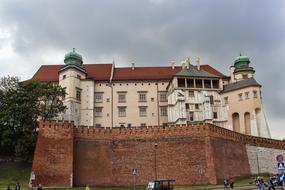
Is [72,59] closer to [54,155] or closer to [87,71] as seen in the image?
[87,71]

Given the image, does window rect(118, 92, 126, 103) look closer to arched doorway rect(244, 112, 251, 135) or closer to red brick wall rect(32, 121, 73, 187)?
arched doorway rect(244, 112, 251, 135)

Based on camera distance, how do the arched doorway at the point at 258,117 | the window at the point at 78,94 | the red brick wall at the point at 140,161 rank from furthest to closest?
the window at the point at 78,94 < the arched doorway at the point at 258,117 < the red brick wall at the point at 140,161

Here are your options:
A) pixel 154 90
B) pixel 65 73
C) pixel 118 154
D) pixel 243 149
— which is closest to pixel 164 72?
pixel 154 90

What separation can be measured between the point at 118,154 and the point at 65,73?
26016 millimetres

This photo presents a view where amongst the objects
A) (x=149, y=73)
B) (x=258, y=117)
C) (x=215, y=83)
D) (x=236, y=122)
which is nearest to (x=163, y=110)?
(x=149, y=73)

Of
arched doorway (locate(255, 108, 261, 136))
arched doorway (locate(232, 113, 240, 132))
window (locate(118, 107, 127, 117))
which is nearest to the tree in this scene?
window (locate(118, 107, 127, 117))

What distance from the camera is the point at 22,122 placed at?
51.4 meters

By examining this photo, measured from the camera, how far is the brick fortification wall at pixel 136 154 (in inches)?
1721

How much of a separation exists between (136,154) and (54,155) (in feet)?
32.3

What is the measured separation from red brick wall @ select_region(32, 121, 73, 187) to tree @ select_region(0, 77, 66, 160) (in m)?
6.48

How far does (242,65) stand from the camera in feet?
237

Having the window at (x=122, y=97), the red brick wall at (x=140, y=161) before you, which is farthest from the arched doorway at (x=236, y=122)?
the red brick wall at (x=140, y=161)

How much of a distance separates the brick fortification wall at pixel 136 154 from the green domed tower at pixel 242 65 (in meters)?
25.2

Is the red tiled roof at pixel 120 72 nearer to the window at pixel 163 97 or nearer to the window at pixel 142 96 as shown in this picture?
the window at pixel 142 96
